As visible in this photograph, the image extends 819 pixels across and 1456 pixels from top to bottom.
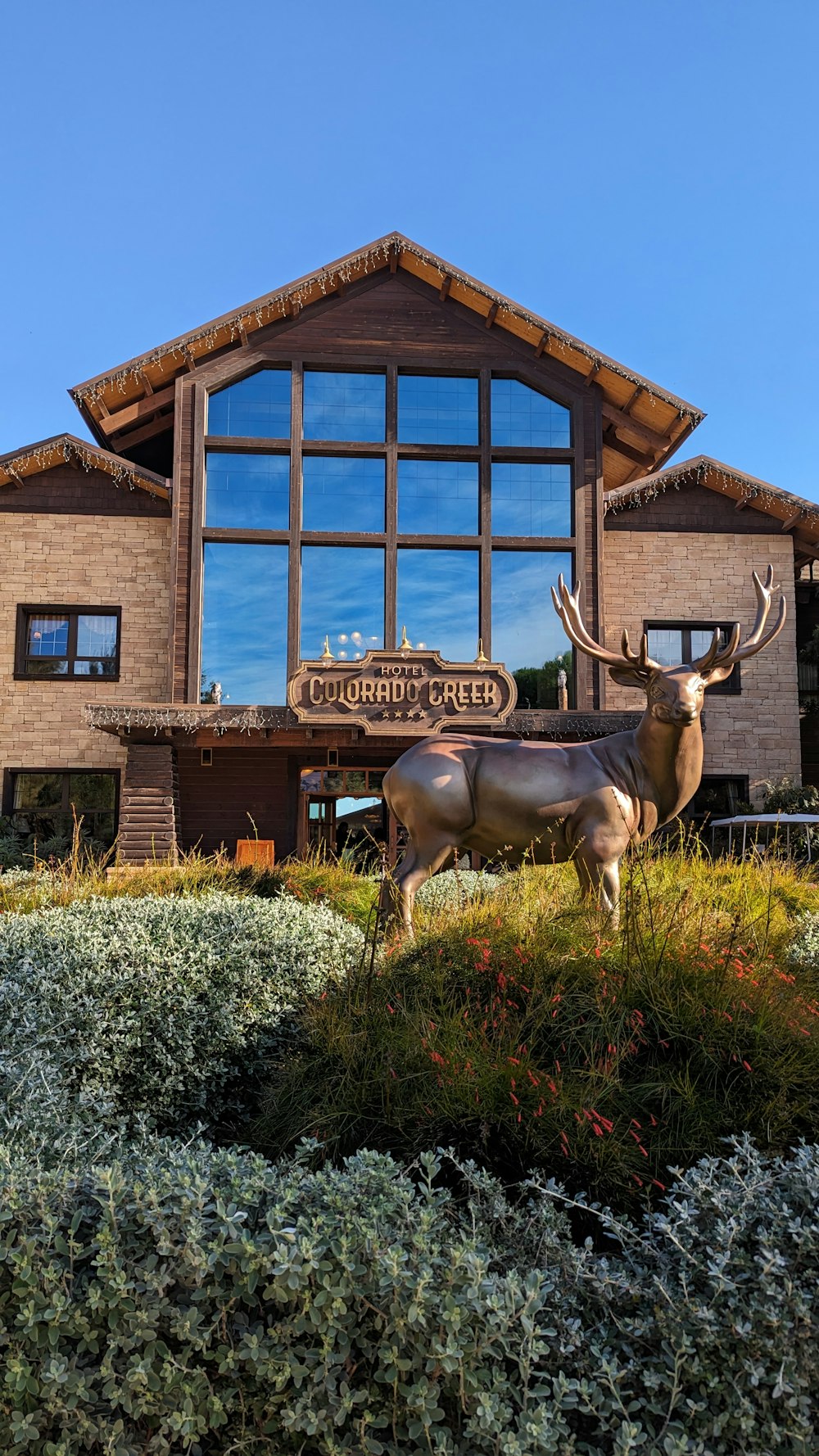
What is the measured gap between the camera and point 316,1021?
183 inches

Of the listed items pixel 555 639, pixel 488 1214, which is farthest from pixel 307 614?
pixel 488 1214

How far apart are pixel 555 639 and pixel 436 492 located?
147 inches

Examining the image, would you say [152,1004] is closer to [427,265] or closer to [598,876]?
[598,876]

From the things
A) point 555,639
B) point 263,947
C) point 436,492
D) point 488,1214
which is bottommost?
point 488,1214

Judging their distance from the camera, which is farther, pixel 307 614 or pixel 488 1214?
pixel 307 614

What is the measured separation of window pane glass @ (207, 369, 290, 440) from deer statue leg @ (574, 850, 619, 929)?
14.6 meters

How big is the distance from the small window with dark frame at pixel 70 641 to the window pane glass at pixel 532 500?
791 cm

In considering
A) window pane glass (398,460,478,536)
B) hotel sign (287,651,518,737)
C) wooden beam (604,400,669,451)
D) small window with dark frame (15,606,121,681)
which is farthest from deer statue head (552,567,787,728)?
small window with dark frame (15,606,121,681)

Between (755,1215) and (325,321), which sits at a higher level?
(325,321)

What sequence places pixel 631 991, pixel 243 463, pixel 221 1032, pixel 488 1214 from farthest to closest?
pixel 243 463, pixel 221 1032, pixel 631 991, pixel 488 1214

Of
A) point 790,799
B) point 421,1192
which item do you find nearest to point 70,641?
point 790,799

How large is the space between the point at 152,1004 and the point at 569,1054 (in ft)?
7.14

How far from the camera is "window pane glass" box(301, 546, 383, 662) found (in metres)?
18.5

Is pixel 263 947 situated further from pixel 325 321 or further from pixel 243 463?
pixel 325 321
